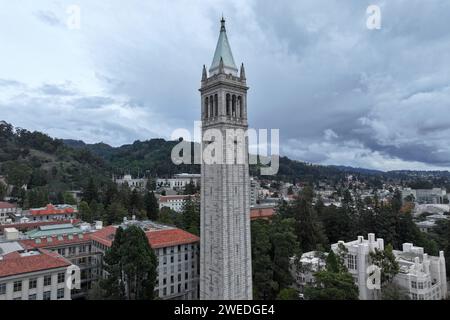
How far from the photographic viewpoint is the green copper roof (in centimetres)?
3581

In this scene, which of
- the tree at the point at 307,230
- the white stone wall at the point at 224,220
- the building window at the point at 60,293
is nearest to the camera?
the building window at the point at 60,293

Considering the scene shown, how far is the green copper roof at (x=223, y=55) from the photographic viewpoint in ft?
117

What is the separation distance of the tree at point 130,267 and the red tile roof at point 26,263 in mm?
5333

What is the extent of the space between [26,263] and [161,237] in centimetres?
1708

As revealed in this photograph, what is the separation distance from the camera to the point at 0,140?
494ft

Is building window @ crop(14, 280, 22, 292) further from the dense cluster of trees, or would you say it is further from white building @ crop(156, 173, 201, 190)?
white building @ crop(156, 173, 201, 190)

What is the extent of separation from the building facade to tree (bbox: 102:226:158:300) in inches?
257

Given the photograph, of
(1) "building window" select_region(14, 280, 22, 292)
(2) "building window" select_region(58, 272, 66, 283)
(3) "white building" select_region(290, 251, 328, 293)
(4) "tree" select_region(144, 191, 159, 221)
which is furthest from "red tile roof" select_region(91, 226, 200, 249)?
(4) "tree" select_region(144, 191, 159, 221)

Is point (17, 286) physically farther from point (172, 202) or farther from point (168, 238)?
point (172, 202)

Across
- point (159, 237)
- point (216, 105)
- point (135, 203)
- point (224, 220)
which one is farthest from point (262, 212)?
point (216, 105)

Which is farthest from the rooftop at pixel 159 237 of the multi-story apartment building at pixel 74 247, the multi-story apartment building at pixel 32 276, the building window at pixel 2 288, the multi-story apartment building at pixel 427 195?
the multi-story apartment building at pixel 427 195

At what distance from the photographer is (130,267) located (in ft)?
101

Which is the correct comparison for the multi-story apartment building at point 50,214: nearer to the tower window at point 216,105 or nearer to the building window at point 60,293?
the building window at point 60,293
